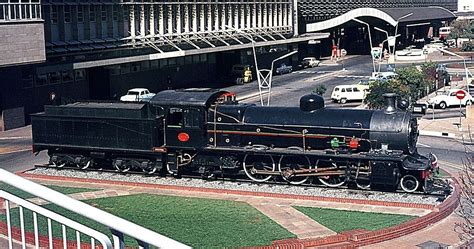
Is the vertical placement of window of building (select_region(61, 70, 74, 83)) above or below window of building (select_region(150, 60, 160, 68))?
below

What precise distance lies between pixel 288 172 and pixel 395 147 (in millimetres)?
4222

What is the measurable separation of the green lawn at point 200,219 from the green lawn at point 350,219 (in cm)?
162

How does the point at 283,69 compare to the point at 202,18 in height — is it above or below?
below

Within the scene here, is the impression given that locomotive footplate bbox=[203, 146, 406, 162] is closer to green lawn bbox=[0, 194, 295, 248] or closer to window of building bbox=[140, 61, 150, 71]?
green lawn bbox=[0, 194, 295, 248]

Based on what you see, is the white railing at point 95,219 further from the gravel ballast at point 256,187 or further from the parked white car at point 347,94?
the parked white car at point 347,94

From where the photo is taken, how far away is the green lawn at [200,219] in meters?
20.3

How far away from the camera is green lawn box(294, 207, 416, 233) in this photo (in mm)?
21766

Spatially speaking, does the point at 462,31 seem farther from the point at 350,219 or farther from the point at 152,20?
the point at 350,219

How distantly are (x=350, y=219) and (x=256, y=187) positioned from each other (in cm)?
524

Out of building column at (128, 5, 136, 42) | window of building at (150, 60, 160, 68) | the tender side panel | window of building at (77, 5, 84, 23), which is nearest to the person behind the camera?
the tender side panel

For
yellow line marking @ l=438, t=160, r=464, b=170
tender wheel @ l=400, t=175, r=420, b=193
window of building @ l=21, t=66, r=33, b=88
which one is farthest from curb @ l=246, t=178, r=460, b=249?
window of building @ l=21, t=66, r=33, b=88

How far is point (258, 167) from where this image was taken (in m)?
27.6

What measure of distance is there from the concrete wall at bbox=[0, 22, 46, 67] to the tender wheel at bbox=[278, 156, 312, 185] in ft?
73.0

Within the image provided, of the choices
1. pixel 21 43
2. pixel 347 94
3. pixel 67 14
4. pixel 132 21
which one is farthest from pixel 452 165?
pixel 132 21
